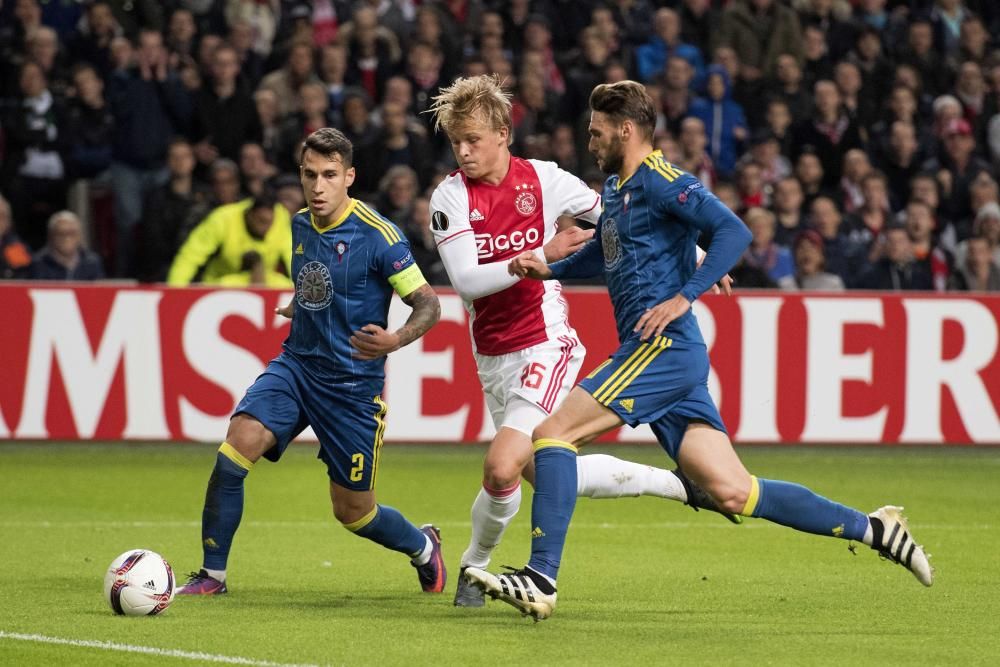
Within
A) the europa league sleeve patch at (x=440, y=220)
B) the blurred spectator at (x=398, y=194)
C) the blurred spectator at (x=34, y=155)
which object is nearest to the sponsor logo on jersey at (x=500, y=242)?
the europa league sleeve patch at (x=440, y=220)

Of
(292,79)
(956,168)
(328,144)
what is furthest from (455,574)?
(956,168)

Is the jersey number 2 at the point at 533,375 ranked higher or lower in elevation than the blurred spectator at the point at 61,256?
higher

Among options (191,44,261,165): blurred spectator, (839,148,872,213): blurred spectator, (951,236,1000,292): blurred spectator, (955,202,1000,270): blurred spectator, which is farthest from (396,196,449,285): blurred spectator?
(955,202,1000,270): blurred spectator

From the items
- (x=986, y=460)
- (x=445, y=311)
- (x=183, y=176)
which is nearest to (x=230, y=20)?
(x=183, y=176)

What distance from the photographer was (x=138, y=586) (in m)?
6.74

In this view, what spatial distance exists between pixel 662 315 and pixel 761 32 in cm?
1229

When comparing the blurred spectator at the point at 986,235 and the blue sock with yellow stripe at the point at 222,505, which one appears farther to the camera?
the blurred spectator at the point at 986,235

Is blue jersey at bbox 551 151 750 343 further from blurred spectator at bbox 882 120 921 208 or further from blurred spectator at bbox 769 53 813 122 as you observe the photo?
blurred spectator at bbox 769 53 813 122

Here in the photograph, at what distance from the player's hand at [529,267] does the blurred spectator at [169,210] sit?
8000 mm

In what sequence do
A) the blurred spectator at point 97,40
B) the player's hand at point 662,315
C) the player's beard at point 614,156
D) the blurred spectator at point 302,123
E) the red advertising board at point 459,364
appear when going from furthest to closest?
the blurred spectator at point 97,40 < the blurred spectator at point 302,123 < the red advertising board at point 459,364 < the player's beard at point 614,156 < the player's hand at point 662,315

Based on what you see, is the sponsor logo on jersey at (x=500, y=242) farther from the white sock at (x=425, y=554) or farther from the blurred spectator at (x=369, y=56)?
the blurred spectator at (x=369, y=56)

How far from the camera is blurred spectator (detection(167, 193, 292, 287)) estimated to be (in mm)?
13703

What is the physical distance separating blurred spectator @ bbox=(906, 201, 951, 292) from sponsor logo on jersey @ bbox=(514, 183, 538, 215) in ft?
28.0

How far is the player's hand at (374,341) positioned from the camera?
715 centimetres
